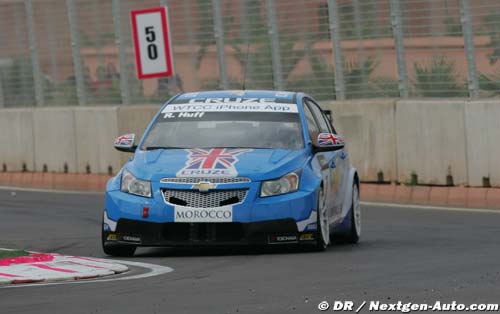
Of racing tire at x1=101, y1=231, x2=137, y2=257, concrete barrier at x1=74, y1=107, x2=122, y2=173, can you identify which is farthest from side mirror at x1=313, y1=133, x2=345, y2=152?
concrete barrier at x1=74, y1=107, x2=122, y2=173

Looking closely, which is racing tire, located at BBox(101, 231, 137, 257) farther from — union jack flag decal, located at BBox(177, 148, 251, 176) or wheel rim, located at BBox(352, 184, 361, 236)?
wheel rim, located at BBox(352, 184, 361, 236)

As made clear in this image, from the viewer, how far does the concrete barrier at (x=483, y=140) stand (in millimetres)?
21719

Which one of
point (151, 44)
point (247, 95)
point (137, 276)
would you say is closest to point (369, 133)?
point (151, 44)

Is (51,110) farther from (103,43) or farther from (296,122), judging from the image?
(296,122)

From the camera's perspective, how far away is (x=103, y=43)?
96.1ft

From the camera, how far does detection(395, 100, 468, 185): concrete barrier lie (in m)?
22.3

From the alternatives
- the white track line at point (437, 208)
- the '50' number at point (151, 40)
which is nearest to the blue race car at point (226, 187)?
the white track line at point (437, 208)

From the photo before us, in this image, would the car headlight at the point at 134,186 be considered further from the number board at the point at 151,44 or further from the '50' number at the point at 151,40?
the '50' number at the point at 151,40

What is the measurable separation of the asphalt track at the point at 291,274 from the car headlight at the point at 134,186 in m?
0.58

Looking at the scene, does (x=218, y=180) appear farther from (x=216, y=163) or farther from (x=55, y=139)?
(x=55, y=139)

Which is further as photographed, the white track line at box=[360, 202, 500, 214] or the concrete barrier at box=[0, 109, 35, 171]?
the concrete barrier at box=[0, 109, 35, 171]

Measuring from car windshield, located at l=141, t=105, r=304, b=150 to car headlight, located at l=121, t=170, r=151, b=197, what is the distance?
31.8 inches

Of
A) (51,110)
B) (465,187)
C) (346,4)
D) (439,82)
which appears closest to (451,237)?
(465,187)

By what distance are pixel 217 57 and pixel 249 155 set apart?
40.0 ft
